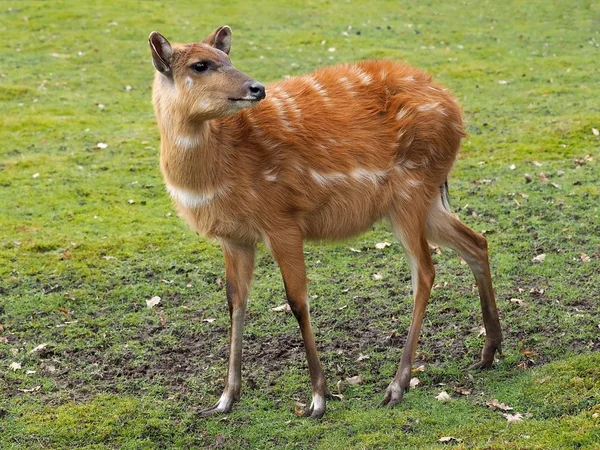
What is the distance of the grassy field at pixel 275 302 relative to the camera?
533 cm

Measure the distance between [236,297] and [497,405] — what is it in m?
1.80

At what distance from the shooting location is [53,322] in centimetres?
712

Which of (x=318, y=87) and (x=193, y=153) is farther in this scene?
(x=318, y=87)

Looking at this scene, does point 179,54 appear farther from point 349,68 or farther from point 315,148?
point 349,68

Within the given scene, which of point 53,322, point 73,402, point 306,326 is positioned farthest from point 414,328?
point 53,322

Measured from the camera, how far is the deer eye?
5117 mm

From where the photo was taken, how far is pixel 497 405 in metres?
5.29

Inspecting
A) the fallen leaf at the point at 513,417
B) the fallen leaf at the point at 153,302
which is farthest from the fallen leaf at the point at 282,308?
the fallen leaf at the point at 513,417

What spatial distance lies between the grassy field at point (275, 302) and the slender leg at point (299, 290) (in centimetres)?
15

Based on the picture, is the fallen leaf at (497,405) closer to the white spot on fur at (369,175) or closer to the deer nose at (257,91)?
the white spot on fur at (369,175)

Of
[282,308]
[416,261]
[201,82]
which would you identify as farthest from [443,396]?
[201,82]

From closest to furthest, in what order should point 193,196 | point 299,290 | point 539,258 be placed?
point 193,196, point 299,290, point 539,258

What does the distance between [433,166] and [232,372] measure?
1921mm

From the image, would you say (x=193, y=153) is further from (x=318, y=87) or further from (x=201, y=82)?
(x=318, y=87)
